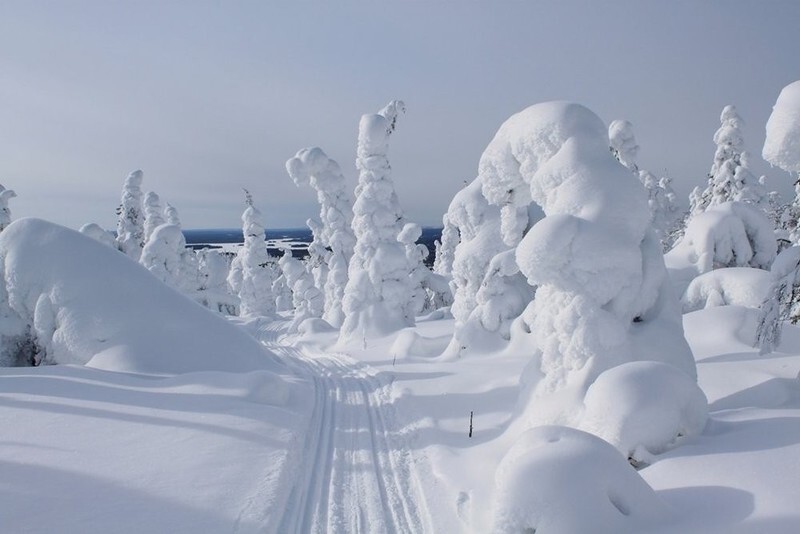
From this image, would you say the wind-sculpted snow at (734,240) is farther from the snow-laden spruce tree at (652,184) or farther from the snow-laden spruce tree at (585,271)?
the snow-laden spruce tree at (585,271)

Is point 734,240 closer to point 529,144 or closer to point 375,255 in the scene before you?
point 529,144

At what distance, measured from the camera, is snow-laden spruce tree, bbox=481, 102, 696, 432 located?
374 inches

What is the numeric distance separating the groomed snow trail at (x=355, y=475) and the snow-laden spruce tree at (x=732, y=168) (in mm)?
26632

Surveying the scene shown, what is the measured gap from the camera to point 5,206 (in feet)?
103

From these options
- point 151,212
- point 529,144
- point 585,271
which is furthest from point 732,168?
point 151,212

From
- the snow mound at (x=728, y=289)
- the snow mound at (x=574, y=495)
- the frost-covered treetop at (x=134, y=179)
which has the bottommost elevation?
the snow mound at (x=574, y=495)

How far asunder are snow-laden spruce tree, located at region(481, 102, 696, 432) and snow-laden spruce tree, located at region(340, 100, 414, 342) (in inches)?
689

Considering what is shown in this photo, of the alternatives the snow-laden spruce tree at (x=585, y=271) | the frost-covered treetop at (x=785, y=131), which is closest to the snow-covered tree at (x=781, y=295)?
the frost-covered treetop at (x=785, y=131)

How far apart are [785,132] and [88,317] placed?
62.0 ft

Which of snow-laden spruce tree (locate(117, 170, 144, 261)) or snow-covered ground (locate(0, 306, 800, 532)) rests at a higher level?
snow-laden spruce tree (locate(117, 170, 144, 261))

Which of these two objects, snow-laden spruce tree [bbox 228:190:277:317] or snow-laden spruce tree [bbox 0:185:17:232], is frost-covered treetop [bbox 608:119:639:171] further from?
snow-laden spruce tree [bbox 0:185:17:232]

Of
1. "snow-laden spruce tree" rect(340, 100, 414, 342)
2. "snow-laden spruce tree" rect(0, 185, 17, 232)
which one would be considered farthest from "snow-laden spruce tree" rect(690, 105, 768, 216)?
"snow-laden spruce tree" rect(0, 185, 17, 232)

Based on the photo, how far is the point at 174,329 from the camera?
685 inches

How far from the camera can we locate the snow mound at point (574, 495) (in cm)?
551
